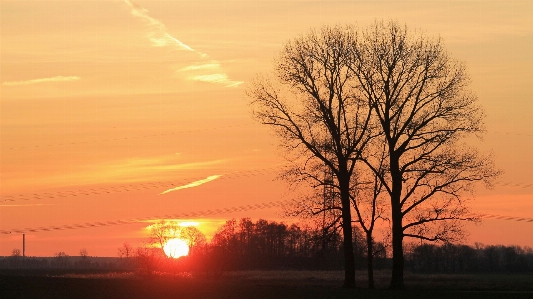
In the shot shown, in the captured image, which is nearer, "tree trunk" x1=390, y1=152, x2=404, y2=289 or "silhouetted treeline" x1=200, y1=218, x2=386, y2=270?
"tree trunk" x1=390, y1=152, x2=404, y2=289

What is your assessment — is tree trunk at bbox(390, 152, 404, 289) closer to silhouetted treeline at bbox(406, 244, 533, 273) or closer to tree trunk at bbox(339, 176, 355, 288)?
tree trunk at bbox(339, 176, 355, 288)

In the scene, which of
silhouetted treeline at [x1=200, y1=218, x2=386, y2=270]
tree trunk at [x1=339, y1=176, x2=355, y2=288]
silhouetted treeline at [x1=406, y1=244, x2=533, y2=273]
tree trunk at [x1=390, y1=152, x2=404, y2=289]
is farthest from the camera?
silhouetted treeline at [x1=406, y1=244, x2=533, y2=273]

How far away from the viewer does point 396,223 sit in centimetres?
4241

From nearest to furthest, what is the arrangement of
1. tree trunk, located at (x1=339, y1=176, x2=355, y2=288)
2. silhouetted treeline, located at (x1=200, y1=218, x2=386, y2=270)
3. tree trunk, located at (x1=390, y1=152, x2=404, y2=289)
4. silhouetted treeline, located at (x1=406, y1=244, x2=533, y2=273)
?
1. tree trunk, located at (x1=390, y1=152, x2=404, y2=289)
2. tree trunk, located at (x1=339, y1=176, x2=355, y2=288)
3. silhouetted treeline, located at (x1=200, y1=218, x2=386, y2=270)
4. silhouetted treeline, located at (x1=406, y1=244, x2=533, y2=273)

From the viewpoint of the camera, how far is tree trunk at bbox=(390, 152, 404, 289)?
42125 mm

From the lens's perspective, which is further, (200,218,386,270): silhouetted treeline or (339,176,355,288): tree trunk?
(200,218,386,270): silhouetted treeline

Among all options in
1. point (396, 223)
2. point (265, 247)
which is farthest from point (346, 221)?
point (265, 247)

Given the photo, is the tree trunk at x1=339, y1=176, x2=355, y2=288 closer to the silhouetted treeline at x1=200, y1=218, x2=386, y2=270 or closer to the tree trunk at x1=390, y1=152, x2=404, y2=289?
the tree trunk at x1=390, y1=152, x2=404, y2=289

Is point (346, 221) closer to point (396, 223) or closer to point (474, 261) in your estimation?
point (396, 223)

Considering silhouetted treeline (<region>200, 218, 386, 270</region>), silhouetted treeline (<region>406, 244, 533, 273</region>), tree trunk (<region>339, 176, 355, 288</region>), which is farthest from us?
silhouetted treeline (<region>406, 244, 533, 273</region>)

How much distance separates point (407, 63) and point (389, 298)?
13.2 m

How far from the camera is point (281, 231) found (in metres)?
135

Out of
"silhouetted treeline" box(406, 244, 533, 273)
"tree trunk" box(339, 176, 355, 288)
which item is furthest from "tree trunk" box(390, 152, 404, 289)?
"silhouetted treeline" box(406, 244, 533, 273)

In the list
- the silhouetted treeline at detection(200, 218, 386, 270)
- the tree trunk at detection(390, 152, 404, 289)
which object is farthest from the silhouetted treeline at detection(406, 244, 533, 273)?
the tree trunk at detection(390, 152, 404, 289)
